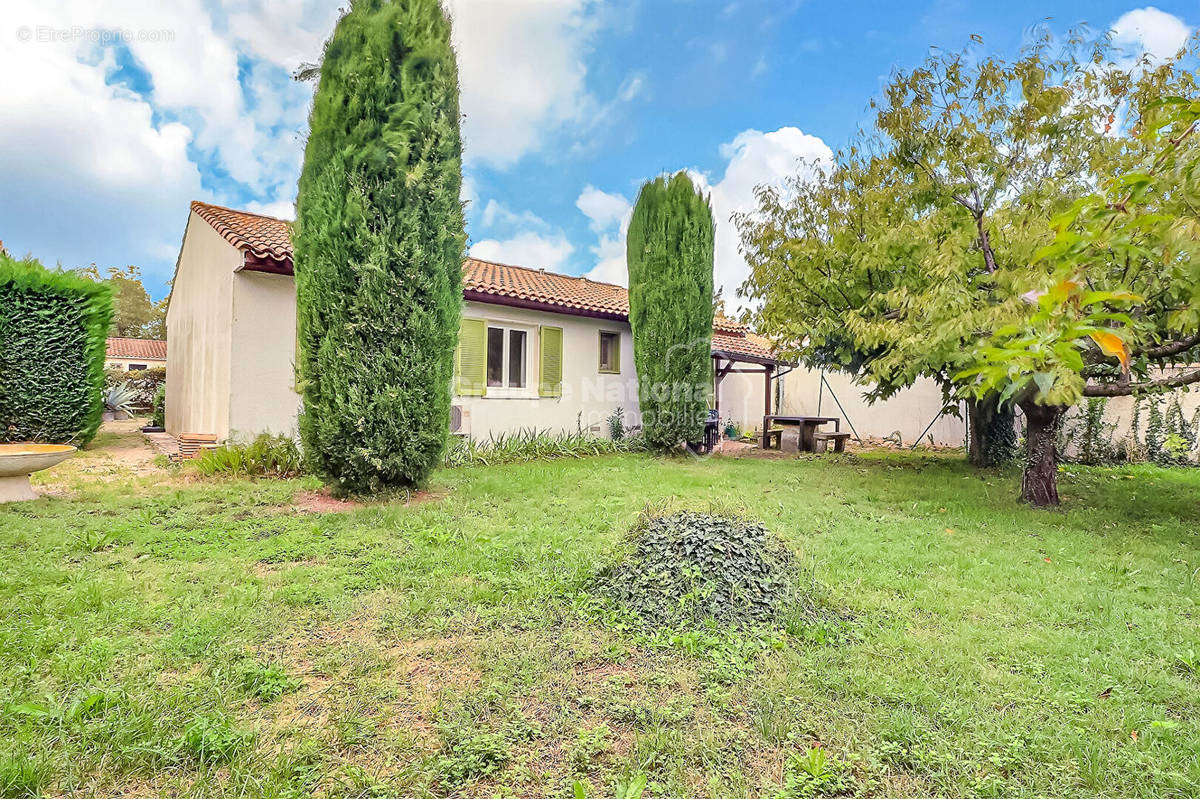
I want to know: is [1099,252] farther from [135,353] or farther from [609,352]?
[135,353]

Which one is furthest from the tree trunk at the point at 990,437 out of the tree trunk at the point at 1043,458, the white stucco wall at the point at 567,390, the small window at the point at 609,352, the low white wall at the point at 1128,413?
the small window at the point at 609,352

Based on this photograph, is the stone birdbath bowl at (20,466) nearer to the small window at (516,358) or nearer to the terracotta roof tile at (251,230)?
the terracotta roof tile at (251,230)

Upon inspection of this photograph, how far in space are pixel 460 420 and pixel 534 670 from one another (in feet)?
27.1

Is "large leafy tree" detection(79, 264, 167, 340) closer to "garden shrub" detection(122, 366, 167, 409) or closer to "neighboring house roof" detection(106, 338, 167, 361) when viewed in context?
"neighboring house roof" detection(106, 338, 167, 361)

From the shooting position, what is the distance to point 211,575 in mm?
4090

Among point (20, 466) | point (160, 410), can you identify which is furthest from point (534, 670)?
point (160, 410)

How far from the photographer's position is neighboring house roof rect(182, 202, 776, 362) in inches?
341

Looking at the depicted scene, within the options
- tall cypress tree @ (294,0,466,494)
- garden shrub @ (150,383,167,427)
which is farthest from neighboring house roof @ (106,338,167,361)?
tall cypress tree @ (294,0,466,494)

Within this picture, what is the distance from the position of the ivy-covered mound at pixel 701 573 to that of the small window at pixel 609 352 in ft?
31.8

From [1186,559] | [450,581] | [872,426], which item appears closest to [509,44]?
[450,581]

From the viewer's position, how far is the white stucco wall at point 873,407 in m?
15.0

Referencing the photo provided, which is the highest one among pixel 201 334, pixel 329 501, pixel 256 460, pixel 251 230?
pixel 251 230

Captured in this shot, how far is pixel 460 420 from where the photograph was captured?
10703 mm

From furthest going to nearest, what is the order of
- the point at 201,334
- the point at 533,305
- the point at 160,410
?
the point at 160,410, the point at 533,305, the point at 201,334
